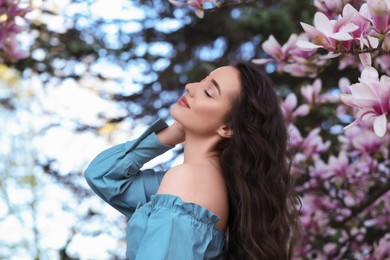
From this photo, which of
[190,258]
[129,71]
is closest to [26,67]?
[129,71]

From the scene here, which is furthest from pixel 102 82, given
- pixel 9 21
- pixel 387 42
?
pixel 387 42

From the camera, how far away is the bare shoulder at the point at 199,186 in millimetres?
1210

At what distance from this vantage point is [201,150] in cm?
130

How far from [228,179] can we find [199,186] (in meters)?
0.09

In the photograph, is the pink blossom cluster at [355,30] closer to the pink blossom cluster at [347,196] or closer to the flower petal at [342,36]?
the flower petal at [342,36]

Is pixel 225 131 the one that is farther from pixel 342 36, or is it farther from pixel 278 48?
pixel 278 48

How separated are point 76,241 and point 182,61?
883 mm

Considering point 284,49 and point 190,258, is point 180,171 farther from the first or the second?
point 284,49

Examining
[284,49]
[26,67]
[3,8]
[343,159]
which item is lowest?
[343,159]

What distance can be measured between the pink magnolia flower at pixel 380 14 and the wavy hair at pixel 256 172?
1.00 feet

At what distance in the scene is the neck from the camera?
1.30 metres

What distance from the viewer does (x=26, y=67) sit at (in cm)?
262

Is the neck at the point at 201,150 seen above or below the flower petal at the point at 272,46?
above

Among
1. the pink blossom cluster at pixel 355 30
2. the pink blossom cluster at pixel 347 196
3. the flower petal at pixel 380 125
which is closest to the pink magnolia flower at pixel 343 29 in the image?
the pink blossom cluster at pixel 355 30
